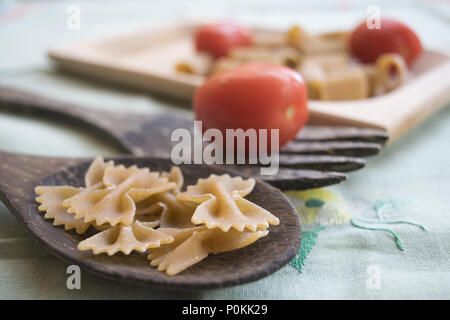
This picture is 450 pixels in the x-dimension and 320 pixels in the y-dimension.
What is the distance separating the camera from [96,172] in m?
0.97

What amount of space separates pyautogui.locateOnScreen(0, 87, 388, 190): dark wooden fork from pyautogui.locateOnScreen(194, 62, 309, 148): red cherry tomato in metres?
0.07

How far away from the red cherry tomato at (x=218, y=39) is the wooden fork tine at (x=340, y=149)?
2.48 feet

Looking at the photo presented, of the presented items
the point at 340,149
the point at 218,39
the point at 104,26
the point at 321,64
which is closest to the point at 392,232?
the point at 340,149

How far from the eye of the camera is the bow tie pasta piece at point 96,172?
A: 3.12 ft

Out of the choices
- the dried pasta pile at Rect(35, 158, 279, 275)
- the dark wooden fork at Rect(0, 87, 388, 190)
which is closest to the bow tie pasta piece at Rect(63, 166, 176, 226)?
the dried pasta pile at Rect(35, 158, 279, 275)

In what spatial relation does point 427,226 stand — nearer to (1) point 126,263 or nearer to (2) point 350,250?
(2) point 350,250

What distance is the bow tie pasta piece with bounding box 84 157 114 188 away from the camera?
3.12 feet

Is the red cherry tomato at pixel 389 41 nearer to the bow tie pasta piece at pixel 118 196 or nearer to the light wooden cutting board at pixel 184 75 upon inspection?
the light wooden cutting board at pixel 184 75

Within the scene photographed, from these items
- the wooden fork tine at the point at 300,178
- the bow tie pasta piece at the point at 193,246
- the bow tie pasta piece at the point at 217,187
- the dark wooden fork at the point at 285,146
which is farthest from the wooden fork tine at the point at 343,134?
the bow tie pasta piece at the point at 193,246

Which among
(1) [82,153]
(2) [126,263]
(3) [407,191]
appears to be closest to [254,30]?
(1) [82,153]

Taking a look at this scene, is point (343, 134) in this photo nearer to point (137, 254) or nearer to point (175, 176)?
point (175, 176)

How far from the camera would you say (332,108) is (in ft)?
4.11

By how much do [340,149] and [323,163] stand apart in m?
0.09
